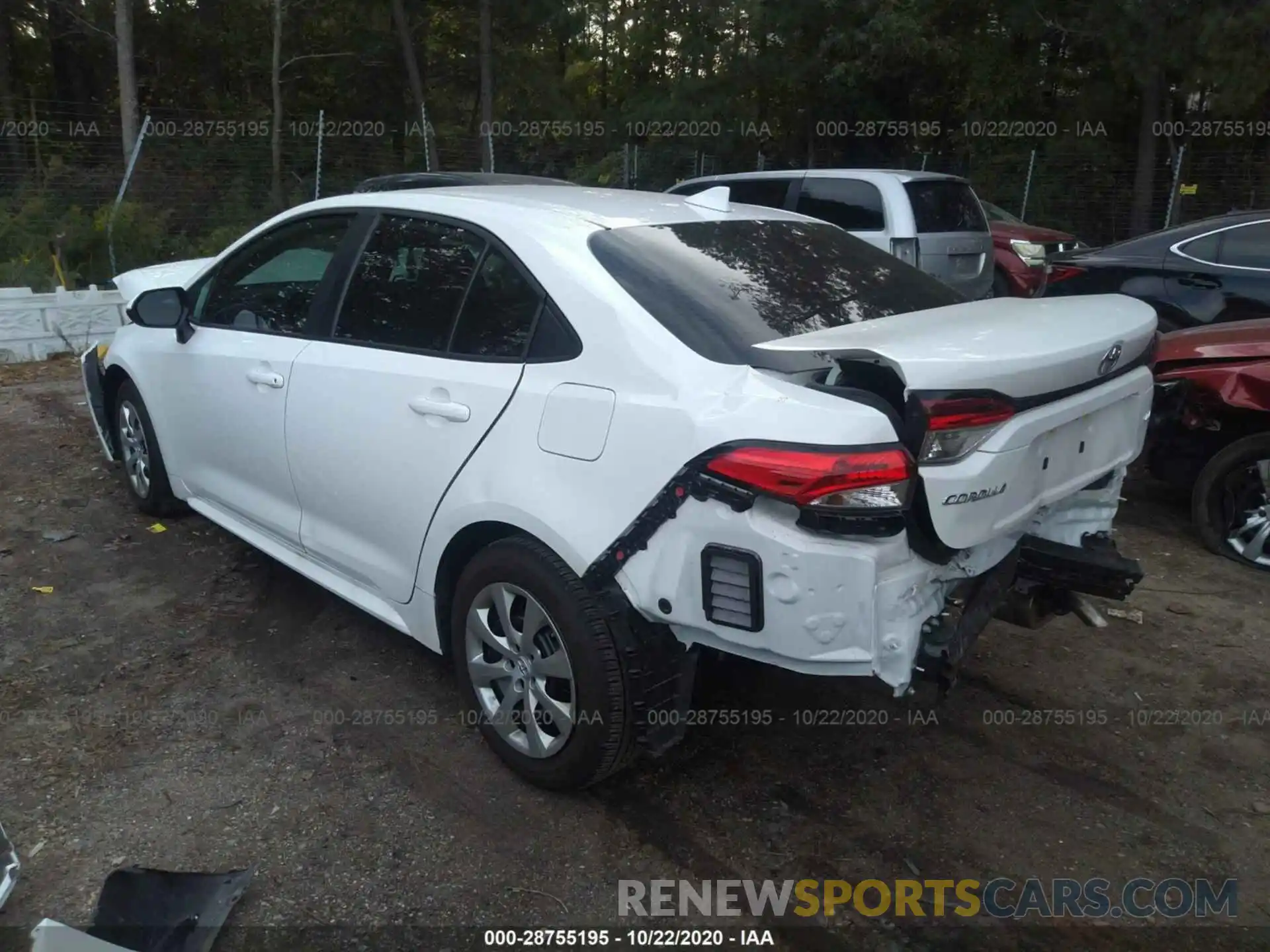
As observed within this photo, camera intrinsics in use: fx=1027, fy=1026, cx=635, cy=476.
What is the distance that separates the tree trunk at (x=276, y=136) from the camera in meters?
16.0

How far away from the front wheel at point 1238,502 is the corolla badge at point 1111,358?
222 centimetres

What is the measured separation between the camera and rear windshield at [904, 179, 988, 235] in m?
9.12

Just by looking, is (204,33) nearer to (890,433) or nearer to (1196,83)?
(1196,83)

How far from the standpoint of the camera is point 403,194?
3.69 m

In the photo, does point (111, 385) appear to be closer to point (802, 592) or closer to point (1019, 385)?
point (802, 592)

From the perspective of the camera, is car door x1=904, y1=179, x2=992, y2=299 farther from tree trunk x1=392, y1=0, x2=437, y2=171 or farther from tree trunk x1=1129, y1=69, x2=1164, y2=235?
tree trunk x1=392, y1=0, x2=437, y2=171

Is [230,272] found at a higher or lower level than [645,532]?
higher

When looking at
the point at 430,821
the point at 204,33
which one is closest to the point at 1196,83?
the point at 430,821

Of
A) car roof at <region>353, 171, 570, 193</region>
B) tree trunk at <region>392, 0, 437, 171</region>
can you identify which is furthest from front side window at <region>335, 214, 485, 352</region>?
tree trunk at <region>392, 0, 437, 171</region>

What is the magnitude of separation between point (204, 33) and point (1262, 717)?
2374cm

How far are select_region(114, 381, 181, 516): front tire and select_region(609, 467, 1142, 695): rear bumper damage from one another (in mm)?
3207

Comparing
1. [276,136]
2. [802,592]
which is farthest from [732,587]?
[276,136]

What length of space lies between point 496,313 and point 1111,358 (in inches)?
72.0

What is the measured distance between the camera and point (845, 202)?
931cm
